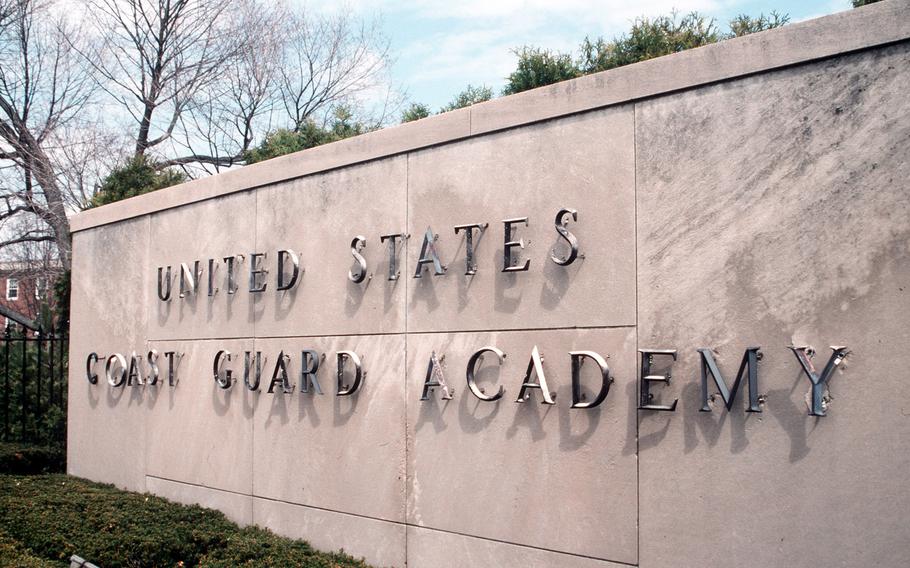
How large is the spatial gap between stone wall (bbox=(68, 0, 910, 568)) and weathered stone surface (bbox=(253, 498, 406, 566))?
2 centimetres

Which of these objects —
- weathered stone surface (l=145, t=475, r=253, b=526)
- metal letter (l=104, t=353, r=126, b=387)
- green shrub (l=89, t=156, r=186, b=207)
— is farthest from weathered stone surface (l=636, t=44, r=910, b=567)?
green shrub (l=89, t=156, r=186, b=207)

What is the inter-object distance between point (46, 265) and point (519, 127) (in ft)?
75.0

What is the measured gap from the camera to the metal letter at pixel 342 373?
7.11 m

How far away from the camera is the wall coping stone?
4.70 meters

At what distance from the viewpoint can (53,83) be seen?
76.2 feet

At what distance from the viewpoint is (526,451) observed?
5.93 m

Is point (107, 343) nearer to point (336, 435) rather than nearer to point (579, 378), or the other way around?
Result: point (336, 435)

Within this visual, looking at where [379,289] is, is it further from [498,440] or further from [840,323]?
[840,323]

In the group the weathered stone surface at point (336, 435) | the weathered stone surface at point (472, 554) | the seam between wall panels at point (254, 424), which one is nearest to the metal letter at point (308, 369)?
the weathered stone surface at point (336, 435)

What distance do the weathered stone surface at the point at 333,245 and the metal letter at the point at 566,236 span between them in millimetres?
1514

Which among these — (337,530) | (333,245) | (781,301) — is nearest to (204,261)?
(333,245)

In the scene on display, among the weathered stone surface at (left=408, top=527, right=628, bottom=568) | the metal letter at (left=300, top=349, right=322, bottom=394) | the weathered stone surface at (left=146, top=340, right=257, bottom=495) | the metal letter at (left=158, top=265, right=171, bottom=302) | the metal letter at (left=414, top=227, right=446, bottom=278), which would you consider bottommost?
the weathered stone surface at (left=408, top=527, right=628, bottom=568)

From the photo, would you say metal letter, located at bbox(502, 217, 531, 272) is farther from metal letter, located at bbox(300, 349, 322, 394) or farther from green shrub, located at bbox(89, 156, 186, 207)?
green shrub, located at bbox(89, 156, 186, 207)

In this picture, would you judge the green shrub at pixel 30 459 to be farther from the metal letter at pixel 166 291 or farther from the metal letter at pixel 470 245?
the metal letter at pixel 470 245
